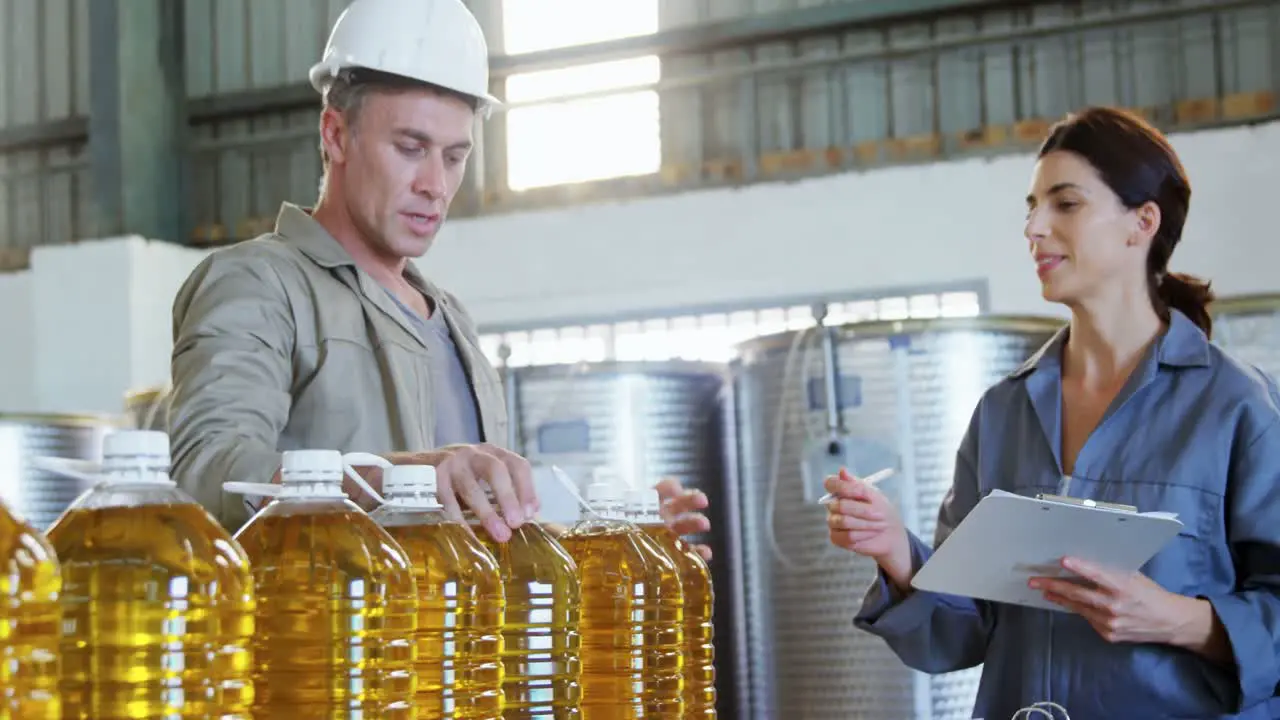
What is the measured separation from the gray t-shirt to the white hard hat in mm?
291

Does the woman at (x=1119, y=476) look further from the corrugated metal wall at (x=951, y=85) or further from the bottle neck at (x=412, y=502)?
the corrugated metal wall at (x=951, y=85)

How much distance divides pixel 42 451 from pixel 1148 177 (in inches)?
162

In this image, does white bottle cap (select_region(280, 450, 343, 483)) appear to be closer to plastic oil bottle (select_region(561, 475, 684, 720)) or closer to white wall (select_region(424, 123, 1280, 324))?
plastic oil bottle (select_region(561, 475, 684, 720))

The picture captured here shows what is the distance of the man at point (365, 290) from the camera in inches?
65.9

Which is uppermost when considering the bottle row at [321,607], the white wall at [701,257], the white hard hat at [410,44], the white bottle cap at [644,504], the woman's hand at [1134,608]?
the white wall at [701,257]

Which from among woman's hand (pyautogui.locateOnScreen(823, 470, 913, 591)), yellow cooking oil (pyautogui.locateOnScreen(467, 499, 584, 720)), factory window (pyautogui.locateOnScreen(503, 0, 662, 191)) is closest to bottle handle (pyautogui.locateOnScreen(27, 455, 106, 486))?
yellow cooking oil (pyautogui.locateOnScreen(467, 499, 584, 720))

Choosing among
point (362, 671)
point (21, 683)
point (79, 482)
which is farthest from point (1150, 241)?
point (79, 482)

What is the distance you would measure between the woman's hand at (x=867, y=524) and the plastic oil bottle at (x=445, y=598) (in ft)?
2.99

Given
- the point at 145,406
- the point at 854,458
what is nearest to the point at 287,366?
the point at 854,458

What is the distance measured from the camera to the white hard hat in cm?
186

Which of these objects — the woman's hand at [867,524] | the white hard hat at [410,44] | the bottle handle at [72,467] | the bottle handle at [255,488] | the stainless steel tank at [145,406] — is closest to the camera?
the bottle handle at [72,467]

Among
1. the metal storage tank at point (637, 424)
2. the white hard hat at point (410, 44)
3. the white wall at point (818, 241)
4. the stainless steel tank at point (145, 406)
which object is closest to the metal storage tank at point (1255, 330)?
the metal storage tank at point (637, 424)

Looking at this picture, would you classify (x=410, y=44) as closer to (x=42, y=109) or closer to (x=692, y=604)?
(x=692, y=604)

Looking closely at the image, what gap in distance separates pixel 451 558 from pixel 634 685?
411mm
